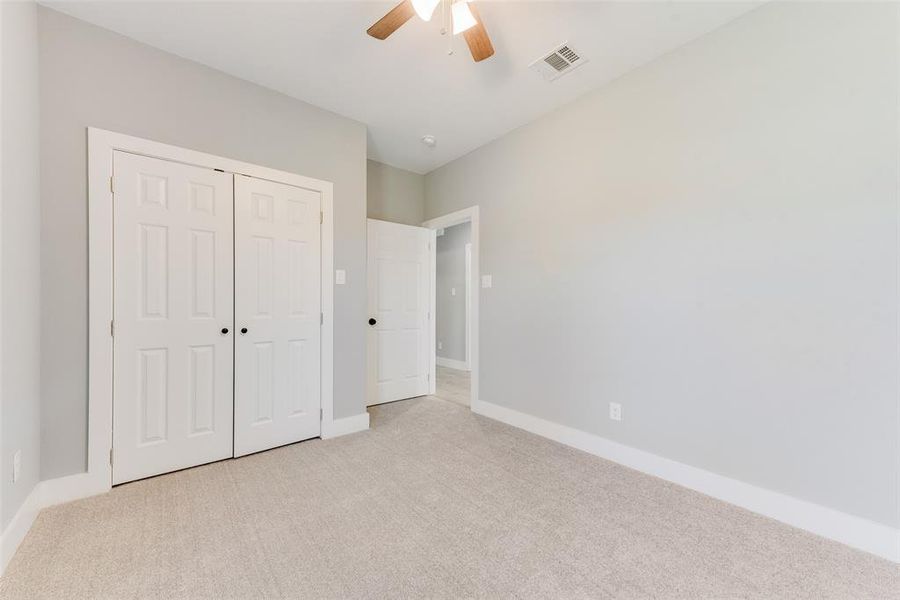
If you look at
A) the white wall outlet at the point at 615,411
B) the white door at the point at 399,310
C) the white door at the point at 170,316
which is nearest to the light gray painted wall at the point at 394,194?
the white door at the point at 399,310

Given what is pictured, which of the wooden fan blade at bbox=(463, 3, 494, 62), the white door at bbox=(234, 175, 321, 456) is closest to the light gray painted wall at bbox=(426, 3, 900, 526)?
the wooden fan blade at bbox=(463, 3, 494, 62)

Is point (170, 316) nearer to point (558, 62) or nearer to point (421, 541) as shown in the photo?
point (421, 541)

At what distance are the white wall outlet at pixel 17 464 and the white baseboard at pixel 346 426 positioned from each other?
1.58 metres

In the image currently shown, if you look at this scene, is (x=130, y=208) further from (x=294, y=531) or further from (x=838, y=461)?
(x=838, y=461)

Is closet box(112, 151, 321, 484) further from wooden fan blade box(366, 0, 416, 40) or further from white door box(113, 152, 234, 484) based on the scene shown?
wooden fan blade box(366, 0, 416, 40)

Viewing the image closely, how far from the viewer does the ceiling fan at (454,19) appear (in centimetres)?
162

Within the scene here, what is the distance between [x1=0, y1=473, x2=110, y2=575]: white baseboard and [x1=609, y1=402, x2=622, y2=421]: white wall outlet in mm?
3154

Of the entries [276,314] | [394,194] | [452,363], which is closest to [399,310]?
[394,194]

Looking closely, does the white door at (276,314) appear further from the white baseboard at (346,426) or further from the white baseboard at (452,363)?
the white baseboard at (452,363)

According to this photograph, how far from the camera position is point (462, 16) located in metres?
1.70

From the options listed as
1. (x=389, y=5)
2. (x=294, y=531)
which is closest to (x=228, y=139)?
(x=389, y=5)

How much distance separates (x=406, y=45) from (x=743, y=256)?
232cm

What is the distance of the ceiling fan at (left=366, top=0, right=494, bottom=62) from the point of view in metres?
1.62

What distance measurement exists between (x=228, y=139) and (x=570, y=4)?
231 cm
